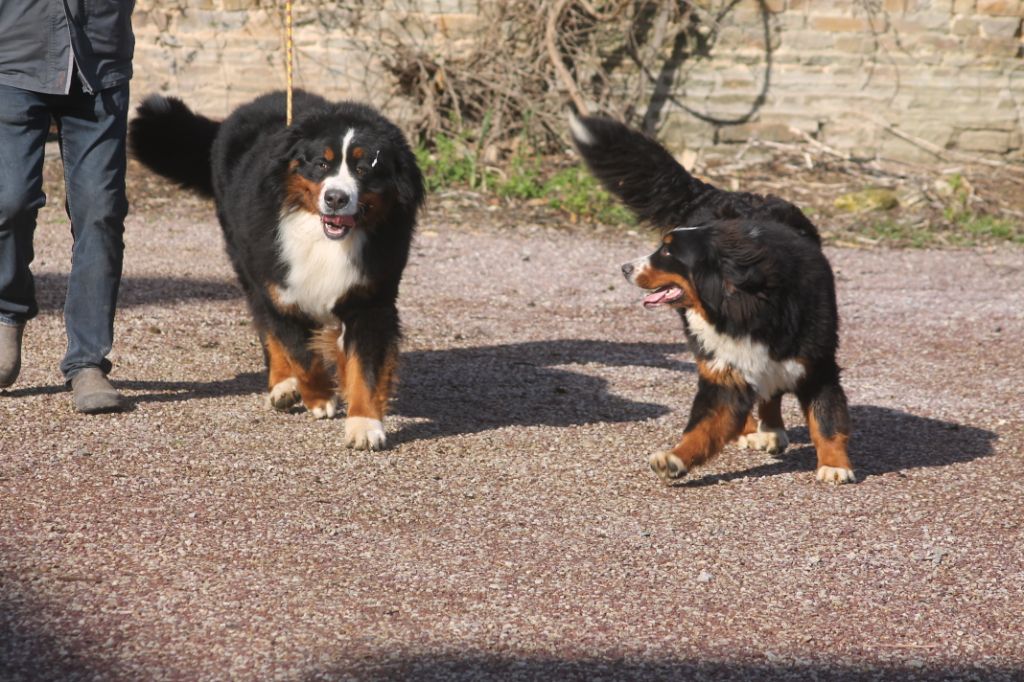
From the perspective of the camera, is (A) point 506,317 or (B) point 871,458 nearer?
(B) point 871,458

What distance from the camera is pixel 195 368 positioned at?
6.15 m

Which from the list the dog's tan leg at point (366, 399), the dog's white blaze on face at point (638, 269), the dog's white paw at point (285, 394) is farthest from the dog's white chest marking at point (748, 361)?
the dog's white paw at point (285, 394)

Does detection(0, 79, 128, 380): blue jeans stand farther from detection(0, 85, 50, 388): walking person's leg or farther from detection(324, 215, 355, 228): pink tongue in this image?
detection(324, 215, 355, 228): pink tongue

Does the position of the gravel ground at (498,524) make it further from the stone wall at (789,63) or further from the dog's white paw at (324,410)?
the stone wall at (789,63)

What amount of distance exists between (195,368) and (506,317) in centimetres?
224

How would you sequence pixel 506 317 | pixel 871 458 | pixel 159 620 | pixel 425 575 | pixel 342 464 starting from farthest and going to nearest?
1. pixel 506 317
2. pixel 871 458
3. pixel 342 464
4. pixel 425 575
5. pixel 159 620

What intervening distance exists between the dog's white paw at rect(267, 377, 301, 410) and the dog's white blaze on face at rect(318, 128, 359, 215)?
91cm

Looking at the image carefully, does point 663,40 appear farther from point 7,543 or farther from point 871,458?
point 7,543

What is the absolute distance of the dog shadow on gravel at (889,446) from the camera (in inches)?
199

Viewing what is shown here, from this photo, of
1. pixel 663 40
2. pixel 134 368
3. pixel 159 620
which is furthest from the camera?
pixel 663 40

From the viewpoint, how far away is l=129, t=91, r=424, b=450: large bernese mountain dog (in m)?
4.95

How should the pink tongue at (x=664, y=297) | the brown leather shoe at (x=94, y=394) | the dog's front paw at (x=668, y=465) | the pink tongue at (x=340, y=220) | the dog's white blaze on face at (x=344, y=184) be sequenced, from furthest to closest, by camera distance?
the brown leather shoe at (x=94, y=394) → the pink tongue at (x=340, y=220) → the dog's white blaze on face at (x=344, y=184) → the pink tongue at (x=664, y=297) → the dog's front paw at (x=668, y=465)

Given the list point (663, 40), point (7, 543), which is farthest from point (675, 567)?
point (663, 40)

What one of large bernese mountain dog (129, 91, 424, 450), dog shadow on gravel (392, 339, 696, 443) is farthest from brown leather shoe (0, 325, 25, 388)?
dog shadow on gravel (392, 339, 696, 443)
